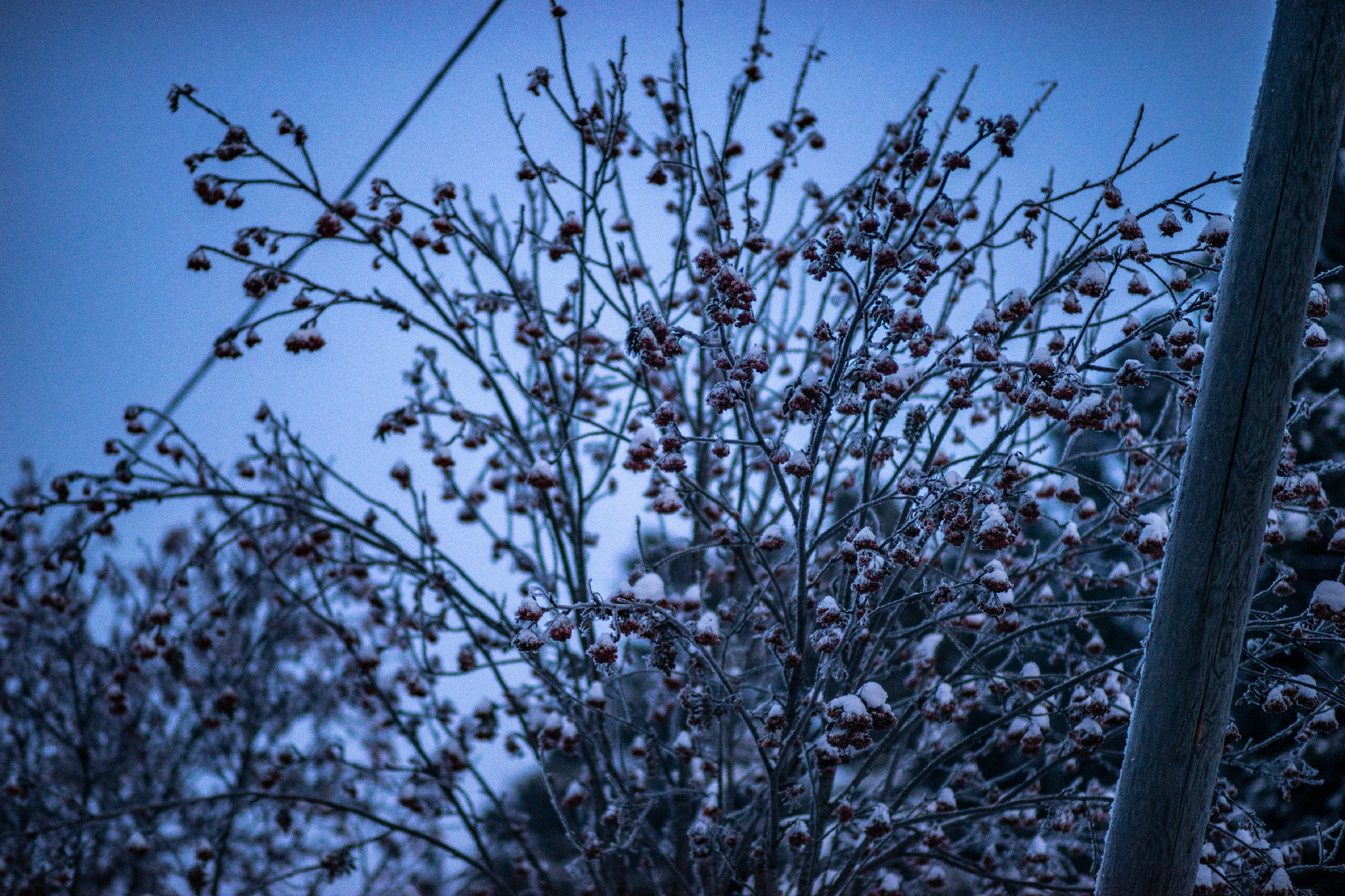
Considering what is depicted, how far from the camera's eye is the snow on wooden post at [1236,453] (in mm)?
2045

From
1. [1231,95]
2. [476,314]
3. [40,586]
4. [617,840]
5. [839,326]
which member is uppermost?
[1231,95]

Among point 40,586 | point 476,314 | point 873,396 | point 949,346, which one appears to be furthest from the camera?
point 40,586

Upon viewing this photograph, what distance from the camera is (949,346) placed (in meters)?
3.15

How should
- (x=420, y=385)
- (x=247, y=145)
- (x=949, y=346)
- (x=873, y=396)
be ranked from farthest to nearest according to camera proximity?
(x=420, y=385), (x=247, y=145), (x=949, y=346), (x=873, y=396)

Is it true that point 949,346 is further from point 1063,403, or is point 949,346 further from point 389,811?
point 389,811

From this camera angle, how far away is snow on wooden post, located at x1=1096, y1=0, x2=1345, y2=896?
2.04 metres

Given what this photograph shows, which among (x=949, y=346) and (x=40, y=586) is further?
(x=40, y=586)

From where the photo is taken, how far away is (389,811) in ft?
30.1

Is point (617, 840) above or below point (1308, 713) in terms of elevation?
below

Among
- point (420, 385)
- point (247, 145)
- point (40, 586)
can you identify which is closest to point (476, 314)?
point (420, 385)

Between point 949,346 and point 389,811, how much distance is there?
8.13m

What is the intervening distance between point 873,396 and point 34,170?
8.50 meters

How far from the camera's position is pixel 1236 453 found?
207cm

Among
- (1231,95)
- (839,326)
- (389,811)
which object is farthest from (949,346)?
(389,811)
